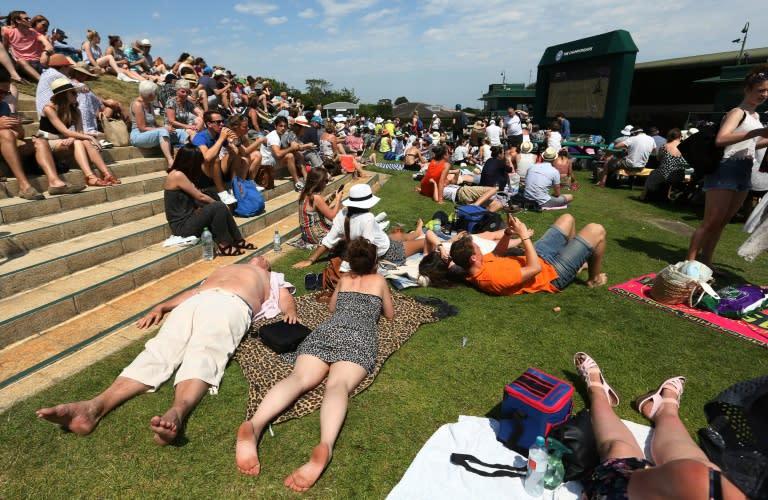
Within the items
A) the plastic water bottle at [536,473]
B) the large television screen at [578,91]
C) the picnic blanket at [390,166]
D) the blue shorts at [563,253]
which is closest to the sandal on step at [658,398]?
the plastic water bottle at [536,473]

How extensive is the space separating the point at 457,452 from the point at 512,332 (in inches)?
68.5

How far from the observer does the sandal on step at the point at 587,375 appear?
3045 millimetres

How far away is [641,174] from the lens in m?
11.2

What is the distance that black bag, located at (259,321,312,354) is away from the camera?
349 centimetres

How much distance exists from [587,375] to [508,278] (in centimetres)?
164

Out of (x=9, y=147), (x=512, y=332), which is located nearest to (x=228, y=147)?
(x=9, y=147)

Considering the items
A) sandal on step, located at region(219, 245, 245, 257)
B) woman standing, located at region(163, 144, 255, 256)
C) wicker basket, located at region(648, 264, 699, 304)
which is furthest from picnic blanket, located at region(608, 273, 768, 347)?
woman standing, located at region(163, 144, 255, 256)

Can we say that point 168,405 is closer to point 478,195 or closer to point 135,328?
point 135,328

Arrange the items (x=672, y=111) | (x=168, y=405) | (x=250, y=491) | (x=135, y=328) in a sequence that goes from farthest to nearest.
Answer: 1. (x=672, y=111)
2. (x=135, y=328)
3. (x=168, y=405)
4. (x=250, y=491)

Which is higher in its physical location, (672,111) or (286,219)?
(672,111)

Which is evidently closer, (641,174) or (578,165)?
(641,174)

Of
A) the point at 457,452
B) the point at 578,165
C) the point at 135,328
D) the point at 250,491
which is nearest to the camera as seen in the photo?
the point at 250,491

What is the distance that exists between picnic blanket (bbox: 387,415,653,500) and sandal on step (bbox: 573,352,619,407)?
218 millimetres

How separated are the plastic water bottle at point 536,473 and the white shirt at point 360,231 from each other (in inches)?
121
